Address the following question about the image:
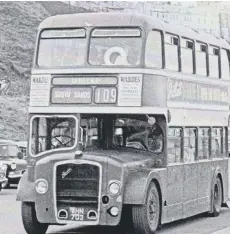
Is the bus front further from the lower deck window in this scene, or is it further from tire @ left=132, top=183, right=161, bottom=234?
tire @ left=132, top=183, right=161, bottom=234

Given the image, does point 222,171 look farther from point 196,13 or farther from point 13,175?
point 196,13

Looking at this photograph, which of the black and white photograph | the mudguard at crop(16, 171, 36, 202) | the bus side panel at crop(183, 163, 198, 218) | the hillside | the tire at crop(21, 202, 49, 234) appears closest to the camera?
the black and white photograph

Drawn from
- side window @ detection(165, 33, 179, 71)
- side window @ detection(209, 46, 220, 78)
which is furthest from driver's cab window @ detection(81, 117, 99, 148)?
side window @ detection(209, 46, 220, 78)

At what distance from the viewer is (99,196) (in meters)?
14.2

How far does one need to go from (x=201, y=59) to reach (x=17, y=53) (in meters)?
62.9

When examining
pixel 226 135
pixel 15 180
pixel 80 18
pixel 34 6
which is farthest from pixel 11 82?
pixel 80 18

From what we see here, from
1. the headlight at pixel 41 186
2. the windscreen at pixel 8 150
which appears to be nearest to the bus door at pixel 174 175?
the headlight at pixel 41 186

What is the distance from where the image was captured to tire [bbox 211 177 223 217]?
1932cm

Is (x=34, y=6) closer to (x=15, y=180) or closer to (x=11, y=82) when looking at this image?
(x=11, y=82)

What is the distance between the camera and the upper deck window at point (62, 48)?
604 inches

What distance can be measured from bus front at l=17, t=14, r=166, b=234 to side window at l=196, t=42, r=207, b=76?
2590mm

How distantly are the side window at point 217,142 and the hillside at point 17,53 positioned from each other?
3784cm

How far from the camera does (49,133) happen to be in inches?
604

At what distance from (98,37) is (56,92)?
44.1 inches
